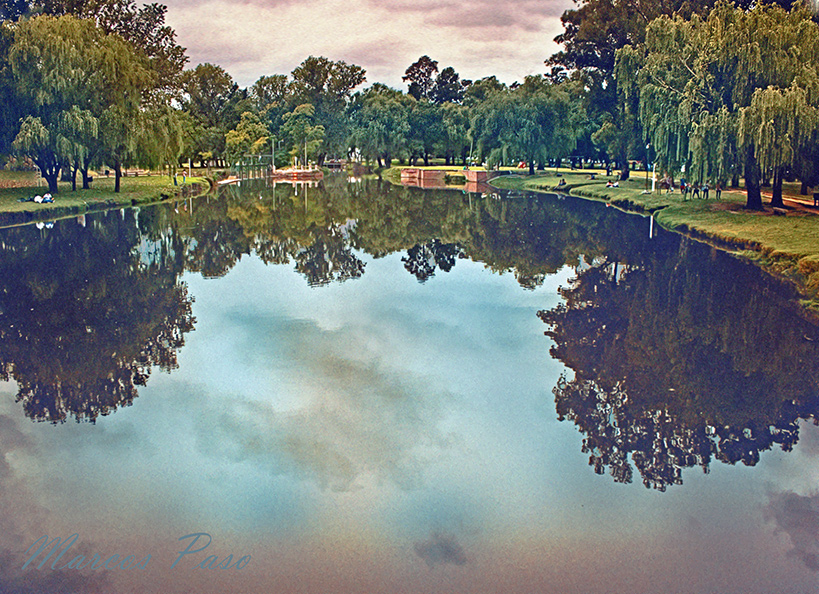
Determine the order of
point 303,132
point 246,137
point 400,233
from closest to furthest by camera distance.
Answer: point 400,233 < point 246,137 < point 303,132

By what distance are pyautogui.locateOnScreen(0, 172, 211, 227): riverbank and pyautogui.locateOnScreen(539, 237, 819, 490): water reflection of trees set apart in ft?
84.4

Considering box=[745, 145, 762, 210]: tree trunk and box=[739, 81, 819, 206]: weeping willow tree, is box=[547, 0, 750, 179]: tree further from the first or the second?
box=[739, 81, 819, 206]: weeping willow tree

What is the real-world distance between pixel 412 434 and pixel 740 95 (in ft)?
82.3

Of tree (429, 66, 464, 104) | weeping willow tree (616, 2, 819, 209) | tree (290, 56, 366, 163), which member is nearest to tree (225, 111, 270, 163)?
tree (290, 56, 366, 163)

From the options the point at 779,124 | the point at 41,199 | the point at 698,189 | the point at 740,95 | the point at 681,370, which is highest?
the point at 740,95

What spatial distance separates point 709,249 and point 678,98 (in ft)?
36.3

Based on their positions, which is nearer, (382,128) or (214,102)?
(382,128)

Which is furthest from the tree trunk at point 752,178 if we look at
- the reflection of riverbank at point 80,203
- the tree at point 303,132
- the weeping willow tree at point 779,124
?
the tree at point 303,132

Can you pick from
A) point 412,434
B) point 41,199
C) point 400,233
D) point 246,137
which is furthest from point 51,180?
point 246,137

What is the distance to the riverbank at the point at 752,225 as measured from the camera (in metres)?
18.6

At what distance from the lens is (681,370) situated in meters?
10.8

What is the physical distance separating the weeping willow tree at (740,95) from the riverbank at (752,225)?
1.68m

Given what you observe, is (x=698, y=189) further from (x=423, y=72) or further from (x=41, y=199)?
(x=423, y=72)

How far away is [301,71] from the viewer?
384 ft
